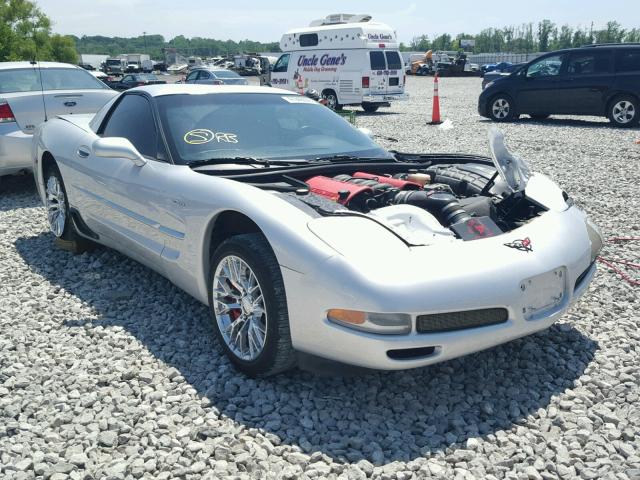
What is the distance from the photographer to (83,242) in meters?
5.16

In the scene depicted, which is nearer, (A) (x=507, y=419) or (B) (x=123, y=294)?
(A) (x=507, y=419)

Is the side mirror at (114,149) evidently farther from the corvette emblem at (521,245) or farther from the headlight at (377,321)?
the corvette emblem at (521,245)

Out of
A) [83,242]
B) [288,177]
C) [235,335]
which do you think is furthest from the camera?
[83,242]

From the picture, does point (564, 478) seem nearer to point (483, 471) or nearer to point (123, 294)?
point (483, 471)

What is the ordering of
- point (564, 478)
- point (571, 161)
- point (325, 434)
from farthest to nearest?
point (571, 161) < point (325, 434) < point (564, 478)

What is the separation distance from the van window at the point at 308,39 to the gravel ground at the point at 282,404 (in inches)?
617

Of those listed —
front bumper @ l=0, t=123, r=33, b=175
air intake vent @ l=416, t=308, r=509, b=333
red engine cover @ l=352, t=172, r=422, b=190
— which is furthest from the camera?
front bumper @ l=0, t=123, r=33, b=175

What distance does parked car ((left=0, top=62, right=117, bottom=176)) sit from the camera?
700 centimetres

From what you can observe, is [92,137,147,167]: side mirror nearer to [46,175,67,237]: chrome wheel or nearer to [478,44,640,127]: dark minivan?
[46,175,67,237]: chrome wheel

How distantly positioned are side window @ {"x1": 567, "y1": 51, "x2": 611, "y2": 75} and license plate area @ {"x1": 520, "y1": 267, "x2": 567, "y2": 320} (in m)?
11.8

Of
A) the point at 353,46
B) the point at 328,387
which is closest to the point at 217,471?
the point at 328,387

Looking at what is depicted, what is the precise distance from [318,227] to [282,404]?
813 mm

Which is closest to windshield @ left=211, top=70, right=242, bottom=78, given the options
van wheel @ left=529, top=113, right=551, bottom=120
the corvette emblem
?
van wheel @ left=529, top=113, right=551, bottom=120

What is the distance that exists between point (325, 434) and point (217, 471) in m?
0.48
